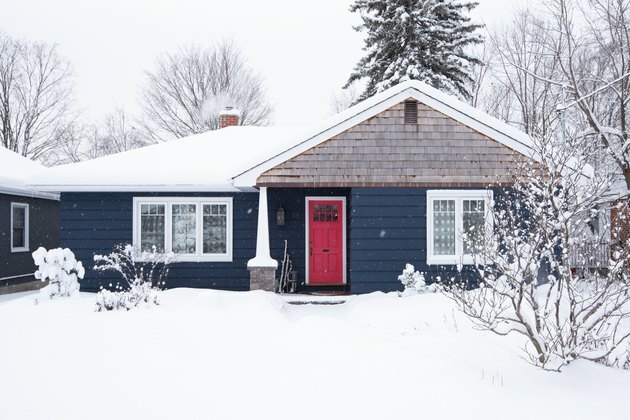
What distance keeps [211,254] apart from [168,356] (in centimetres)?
695

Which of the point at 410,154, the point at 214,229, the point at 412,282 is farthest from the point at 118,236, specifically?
the point at 410,154

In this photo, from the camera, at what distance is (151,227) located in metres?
13.3

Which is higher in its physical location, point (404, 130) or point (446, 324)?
point (404, 130)

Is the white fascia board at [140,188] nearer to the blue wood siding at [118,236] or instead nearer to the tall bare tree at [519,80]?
the blue wood siding at [118,236]

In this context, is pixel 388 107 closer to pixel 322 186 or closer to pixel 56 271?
A: pixel 322 186

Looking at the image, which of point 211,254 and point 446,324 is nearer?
point 446,324

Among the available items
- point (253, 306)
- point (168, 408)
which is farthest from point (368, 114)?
point (168, 408)

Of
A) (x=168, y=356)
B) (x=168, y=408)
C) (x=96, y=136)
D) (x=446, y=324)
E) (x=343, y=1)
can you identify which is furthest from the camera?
(x=343, y=1)

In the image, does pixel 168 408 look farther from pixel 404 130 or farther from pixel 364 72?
pixel 364 72

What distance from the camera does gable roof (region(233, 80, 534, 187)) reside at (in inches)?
455

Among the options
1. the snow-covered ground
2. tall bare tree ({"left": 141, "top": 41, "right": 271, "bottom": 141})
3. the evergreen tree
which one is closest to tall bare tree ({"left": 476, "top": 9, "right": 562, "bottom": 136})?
the evergreen tree

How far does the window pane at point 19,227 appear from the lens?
16422 mm

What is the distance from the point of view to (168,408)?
5094 millimetres

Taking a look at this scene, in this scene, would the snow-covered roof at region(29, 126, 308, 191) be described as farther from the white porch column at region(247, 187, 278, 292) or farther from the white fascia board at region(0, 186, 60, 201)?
the white fascia board at region(0, 186, 60, 201)
